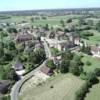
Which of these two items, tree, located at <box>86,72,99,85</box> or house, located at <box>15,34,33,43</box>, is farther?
house, located at <box>15,34,33,43</box>

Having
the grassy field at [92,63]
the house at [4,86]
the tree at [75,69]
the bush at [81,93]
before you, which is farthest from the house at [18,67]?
the bush at [81,93]

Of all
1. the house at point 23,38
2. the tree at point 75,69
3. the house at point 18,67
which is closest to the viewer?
the tree at point 75,69

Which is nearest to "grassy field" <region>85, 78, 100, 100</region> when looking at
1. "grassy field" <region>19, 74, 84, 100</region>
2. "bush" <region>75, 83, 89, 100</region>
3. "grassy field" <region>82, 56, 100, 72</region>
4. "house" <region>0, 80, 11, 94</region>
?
"bush" <region>75, 83, 89, 100</region>

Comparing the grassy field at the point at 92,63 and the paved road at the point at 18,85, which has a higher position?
the grassy field at the point at 92,63

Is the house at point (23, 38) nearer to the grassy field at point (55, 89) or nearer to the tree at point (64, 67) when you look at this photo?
the tree at point (64, 67)

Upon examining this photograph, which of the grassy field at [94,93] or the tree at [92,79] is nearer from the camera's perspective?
the grassy field at [94,93]

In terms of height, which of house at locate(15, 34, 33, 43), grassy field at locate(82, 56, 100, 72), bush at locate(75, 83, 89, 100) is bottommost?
house at locate(15, 34, 33, 43)

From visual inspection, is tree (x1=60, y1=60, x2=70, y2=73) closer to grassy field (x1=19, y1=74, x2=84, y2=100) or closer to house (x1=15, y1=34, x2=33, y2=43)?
grassy field (x1=19, y1=74, x2=84, y2=100)
